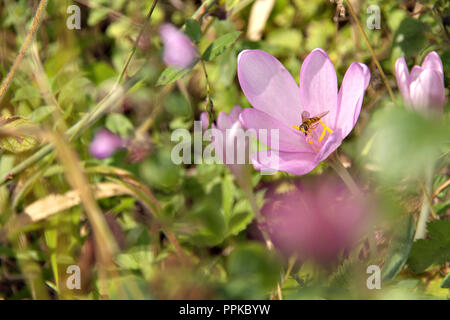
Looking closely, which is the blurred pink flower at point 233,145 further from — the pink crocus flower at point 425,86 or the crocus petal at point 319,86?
the pink crocus flower at point 425,86

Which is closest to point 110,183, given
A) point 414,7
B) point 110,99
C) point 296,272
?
point 110,99

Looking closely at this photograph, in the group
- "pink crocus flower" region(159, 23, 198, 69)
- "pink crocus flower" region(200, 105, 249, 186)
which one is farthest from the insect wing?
"pink crocus flower" region(159, 23, 198, 69)

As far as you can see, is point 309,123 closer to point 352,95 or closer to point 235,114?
point 352,95

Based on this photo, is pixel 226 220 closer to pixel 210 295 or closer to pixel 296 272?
pixel 296 272

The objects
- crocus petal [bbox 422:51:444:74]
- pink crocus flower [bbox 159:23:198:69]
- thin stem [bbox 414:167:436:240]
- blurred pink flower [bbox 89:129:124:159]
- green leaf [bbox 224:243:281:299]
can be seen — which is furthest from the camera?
blurred pink flower [bbox 89:129:124:159]

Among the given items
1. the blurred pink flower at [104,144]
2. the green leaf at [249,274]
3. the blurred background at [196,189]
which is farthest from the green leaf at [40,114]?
Result: the green leaf at [249,274]

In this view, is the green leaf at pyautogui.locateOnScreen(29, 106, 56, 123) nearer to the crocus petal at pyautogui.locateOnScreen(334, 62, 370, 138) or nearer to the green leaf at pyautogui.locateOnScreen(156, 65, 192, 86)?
the green leaf at pyautogui.locateOnScreen(156, 65, 192, 86)
